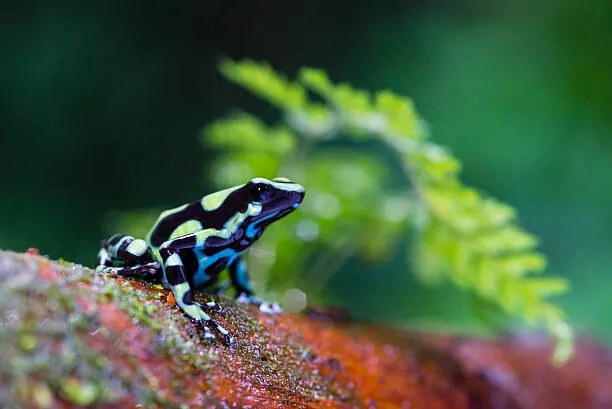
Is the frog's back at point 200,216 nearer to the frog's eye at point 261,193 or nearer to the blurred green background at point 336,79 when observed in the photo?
the frog's eye at point 261,193

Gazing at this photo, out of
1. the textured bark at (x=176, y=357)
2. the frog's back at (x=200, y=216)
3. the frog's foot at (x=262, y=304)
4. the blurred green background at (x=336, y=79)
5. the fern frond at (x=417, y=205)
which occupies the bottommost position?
the textured bark at (x=176, y=357)

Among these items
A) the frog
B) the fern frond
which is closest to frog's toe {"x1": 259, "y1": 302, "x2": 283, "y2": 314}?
the frog

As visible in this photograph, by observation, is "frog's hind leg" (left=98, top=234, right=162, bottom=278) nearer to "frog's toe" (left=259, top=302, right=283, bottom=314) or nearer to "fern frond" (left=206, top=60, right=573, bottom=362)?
"frog's toe" (left=259, top=302, right=283, bottom=314)

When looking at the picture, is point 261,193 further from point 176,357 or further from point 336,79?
point 336,79

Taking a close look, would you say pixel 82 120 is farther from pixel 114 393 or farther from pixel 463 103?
pixel 114 393

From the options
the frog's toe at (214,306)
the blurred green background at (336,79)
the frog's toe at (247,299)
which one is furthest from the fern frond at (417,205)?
the blurred green background at (336,79)

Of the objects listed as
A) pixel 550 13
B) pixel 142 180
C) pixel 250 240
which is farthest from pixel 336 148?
pixel 250 240
